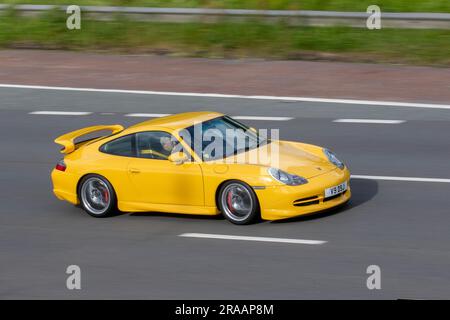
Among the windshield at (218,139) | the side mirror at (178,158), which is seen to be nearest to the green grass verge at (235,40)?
the windshield at (218,139)

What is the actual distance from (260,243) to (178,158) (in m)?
1.65

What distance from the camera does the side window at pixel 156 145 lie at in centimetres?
1304

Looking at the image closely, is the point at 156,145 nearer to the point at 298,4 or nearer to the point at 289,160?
the point at 289,160

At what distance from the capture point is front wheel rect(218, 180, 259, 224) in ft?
40.8

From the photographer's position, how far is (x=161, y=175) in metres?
13.0

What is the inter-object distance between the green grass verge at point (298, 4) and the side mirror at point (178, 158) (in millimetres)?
12483

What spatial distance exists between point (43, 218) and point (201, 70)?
882 centimetres

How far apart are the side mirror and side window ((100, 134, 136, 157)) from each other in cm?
69

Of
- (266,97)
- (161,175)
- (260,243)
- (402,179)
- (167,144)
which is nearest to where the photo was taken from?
(260,243)

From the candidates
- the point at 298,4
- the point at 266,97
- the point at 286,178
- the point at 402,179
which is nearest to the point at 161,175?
the point at 286,178

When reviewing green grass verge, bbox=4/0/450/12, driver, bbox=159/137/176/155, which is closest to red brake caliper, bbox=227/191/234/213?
driver, bbox=159/137/176/155

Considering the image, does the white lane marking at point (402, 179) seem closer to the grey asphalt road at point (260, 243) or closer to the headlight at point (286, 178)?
the grey asphalt road at point (260, 243)

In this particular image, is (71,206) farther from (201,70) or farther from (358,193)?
(201,70)

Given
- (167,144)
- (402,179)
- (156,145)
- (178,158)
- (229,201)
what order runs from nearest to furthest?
(229,201), (178,158), (167,144), (156,145), (402,179)
